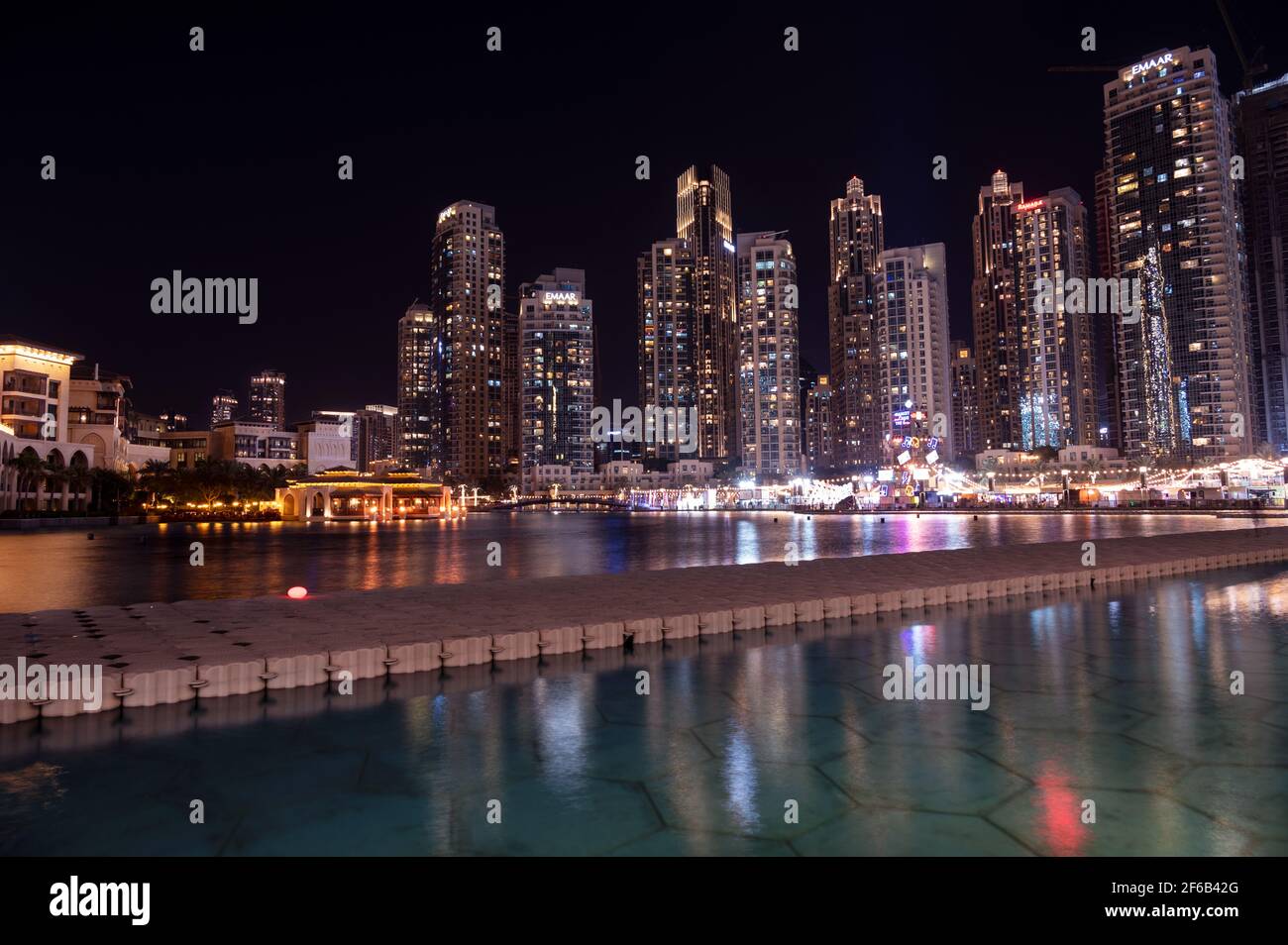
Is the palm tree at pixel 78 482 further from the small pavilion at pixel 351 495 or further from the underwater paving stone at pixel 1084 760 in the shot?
the underwater paving stone at pixel 1084 760

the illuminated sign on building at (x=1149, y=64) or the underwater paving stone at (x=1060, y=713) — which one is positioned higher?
the illuminated sign on building at (x=1149, y=64)

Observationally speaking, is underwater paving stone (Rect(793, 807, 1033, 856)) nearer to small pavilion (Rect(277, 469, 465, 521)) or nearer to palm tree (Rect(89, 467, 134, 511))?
palm tree (Rect(89, 467, 134, 511))

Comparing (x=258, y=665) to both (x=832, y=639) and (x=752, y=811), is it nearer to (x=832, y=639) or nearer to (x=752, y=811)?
(x=752, y=811)

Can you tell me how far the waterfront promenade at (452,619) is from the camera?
12.5m

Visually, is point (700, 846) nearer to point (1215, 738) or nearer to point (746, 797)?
point (746, 797)

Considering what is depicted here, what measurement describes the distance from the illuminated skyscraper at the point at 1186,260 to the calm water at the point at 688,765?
212 meters

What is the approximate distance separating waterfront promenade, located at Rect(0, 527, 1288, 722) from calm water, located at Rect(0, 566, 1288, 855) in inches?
25.6

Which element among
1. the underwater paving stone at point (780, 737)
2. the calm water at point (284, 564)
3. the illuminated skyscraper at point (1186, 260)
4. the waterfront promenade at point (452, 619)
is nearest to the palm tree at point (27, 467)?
the calm water at point (284, 564)

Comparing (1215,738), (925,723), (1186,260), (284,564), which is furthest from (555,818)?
(1186,260)

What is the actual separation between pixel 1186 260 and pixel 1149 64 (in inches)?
2235

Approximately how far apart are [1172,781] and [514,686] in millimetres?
9824

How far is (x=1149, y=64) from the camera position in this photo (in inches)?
7643
